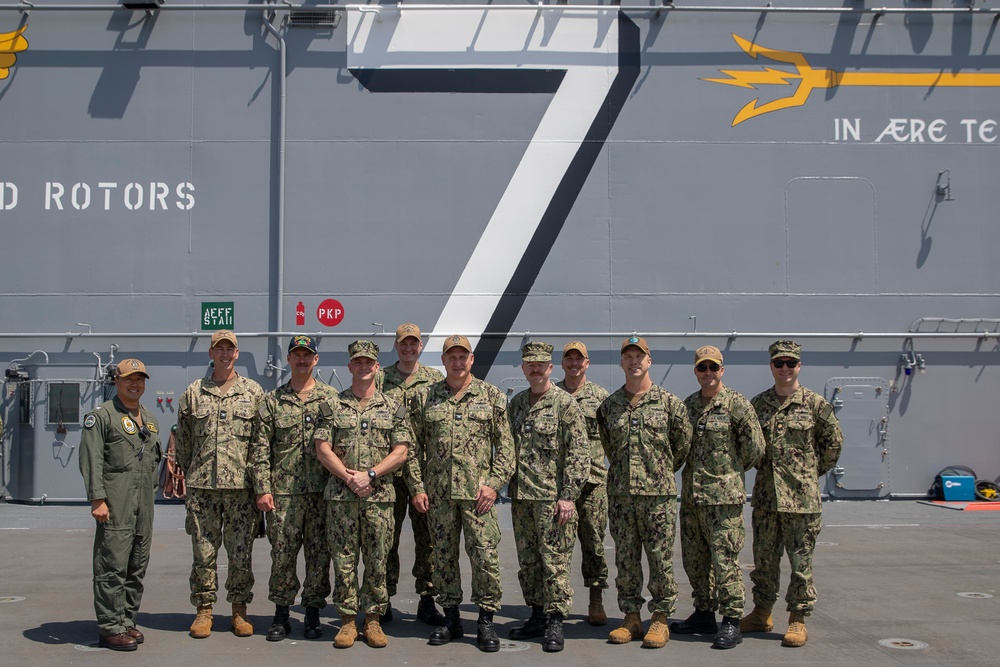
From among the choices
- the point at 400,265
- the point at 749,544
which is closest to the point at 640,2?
the point at 400,265

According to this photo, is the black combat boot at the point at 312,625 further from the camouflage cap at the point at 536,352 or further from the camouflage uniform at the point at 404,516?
the camouflage cap at the point at 536,352

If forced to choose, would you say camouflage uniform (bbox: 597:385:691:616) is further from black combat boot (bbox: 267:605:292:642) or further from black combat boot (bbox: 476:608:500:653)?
black combat boot (bbox: 267:605:292:642)

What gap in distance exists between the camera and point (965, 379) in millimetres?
10258

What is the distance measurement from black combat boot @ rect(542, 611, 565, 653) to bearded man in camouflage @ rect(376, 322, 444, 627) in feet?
2.79

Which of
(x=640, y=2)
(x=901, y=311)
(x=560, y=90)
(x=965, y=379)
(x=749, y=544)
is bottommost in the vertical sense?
(x=749, y=544)

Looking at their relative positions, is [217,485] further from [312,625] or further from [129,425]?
[312,625]

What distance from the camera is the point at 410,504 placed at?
550cm

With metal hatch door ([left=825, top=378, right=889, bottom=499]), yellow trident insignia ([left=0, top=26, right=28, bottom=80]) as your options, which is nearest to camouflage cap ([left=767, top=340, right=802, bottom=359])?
metal hatch door ([left=825, top=378, right=889, bottom=499])

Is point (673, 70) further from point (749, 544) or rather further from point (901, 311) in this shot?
point (749, 544)

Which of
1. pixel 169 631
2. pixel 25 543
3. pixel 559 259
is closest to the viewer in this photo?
pixel 169 631

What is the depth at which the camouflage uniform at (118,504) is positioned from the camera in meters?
4.86

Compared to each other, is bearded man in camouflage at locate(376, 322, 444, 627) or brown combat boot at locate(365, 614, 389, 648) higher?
bearded man in camouflage at locate(376, 322, 444, 627)

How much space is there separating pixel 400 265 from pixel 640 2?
4389 mm

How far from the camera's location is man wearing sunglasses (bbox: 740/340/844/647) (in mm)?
5035
